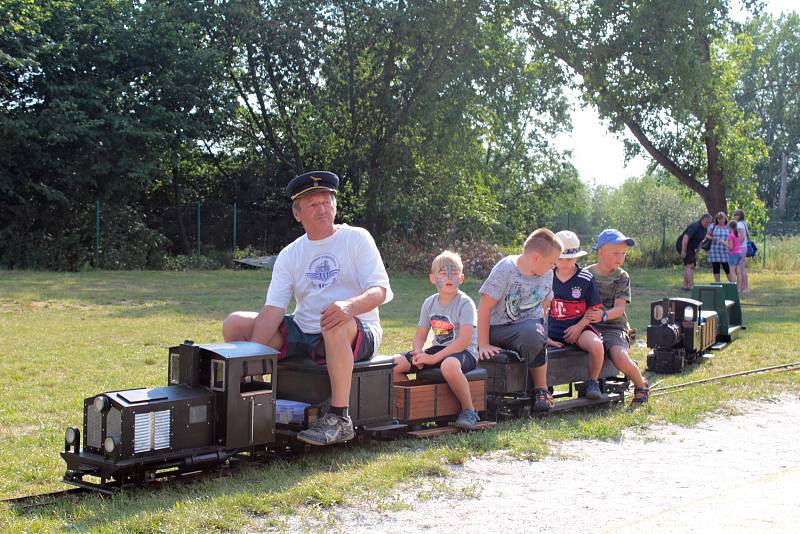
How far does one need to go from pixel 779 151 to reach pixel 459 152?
5204 centimetres

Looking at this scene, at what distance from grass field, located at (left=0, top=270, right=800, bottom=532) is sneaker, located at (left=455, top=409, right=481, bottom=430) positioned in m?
0.16

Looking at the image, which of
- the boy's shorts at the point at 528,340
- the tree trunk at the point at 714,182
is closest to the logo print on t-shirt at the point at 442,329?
the boy's shorts at the point at 528,340

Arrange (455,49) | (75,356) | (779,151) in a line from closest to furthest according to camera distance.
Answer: (75,356) → (455,49) → (779,151)

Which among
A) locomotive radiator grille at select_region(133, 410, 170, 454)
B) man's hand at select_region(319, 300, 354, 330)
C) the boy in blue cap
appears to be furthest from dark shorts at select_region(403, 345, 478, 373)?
locomotive radiator grille at select_region(133, 410, 170, 454)

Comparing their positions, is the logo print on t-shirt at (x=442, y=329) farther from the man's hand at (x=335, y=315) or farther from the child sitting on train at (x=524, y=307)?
the man's hand at (x=335, y=315)

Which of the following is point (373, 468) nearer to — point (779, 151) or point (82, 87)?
point (82, 87)

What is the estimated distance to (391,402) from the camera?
6.19 metres

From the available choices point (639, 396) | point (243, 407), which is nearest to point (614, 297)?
point (639, 396)

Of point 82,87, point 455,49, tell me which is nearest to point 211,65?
point 82,87

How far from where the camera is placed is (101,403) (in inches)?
191

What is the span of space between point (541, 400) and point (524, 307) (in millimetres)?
705

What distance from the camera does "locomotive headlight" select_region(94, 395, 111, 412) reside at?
15.9 ft

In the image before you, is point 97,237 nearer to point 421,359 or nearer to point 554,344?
point 554,344

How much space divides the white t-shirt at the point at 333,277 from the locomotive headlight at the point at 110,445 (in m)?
1.56
